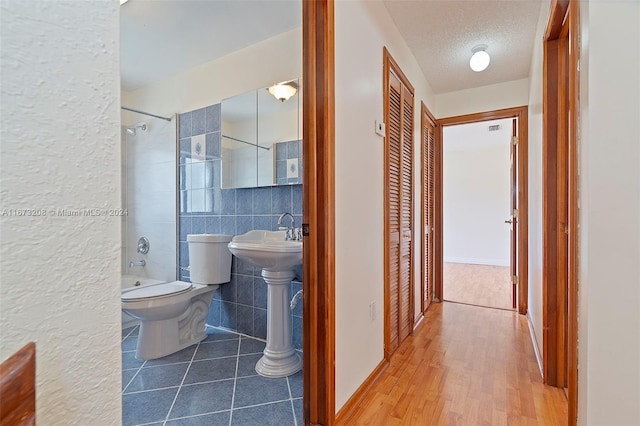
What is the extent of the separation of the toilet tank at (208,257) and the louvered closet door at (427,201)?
183cm

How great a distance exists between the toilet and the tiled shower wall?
0.15 metres

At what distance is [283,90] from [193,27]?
78 cm

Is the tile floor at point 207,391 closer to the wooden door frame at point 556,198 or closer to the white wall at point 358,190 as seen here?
the white wall at point 358,190

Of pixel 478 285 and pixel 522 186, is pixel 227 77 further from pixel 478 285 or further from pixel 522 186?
pixel 478 285

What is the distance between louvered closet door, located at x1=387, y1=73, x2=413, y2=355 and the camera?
7.04 ft

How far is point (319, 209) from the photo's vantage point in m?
1.41

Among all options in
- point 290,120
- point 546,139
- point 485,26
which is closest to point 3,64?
point 290,120

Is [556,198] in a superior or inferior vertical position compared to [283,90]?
inferior

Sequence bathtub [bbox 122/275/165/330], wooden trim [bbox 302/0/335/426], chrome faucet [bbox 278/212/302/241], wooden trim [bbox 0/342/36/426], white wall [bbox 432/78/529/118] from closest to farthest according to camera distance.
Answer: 1. wooden trim [bbox 0/342/36/426]
2. wooden trim [bbox 302/0/335/426]
3. chrome faucet [bbox 278/212/302/241]
4. bathtub [bbox 122/275/165/330]
5. white wall [bbox 432/78/529/118]

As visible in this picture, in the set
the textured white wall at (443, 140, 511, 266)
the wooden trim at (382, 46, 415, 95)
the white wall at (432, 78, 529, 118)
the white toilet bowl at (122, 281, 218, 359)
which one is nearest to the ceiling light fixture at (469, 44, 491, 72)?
the wooden trim at (382, 46, 415, 95)

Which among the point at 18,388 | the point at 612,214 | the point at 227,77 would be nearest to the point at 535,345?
the point at 612,214

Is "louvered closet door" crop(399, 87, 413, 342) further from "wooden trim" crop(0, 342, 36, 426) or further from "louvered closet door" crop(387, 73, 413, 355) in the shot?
"wooden trim" crop(0, 342, 36, 426)

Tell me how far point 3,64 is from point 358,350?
5.57 feet

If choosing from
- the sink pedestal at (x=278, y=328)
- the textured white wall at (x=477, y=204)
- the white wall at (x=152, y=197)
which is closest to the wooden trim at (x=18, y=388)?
the sink pedestal at (x=278, y=328)
